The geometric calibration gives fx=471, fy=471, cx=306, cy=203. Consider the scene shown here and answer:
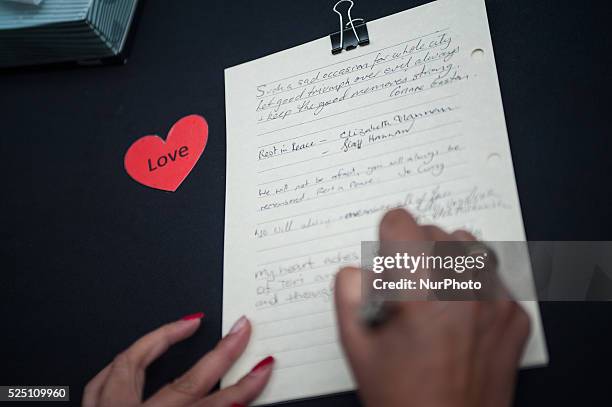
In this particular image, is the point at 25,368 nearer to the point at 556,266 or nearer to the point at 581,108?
the point at 556,266

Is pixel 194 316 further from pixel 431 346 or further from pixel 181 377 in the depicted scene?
pixel 431 346

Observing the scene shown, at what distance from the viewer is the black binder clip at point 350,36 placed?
68 centimetres

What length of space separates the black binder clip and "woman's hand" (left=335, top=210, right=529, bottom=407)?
0.35 m

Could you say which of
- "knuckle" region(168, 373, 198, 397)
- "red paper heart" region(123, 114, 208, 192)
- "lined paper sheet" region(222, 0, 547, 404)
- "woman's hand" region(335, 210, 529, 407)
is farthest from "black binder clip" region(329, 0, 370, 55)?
"knuckle" region(168, 373, 198, 397)

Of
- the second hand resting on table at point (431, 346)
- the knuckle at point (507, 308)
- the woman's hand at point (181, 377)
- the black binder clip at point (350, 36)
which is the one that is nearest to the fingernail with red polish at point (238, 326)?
the woman's hand at point (181, 377)

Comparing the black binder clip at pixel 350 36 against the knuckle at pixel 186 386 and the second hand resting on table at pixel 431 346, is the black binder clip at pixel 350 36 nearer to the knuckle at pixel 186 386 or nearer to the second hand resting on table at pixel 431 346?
the second hand resting on table at pixel 431 346

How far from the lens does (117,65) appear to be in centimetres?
83

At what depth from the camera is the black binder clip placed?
68 cm

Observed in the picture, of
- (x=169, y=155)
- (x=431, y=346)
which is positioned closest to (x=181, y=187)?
(x=169, y=155)

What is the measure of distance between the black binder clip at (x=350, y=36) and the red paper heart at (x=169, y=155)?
0.23 meters

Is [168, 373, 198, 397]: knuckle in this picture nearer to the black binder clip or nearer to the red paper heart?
the red paper heart

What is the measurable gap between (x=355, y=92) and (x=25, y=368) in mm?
597

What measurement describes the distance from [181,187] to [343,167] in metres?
0.25

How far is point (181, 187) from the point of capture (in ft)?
2.31
